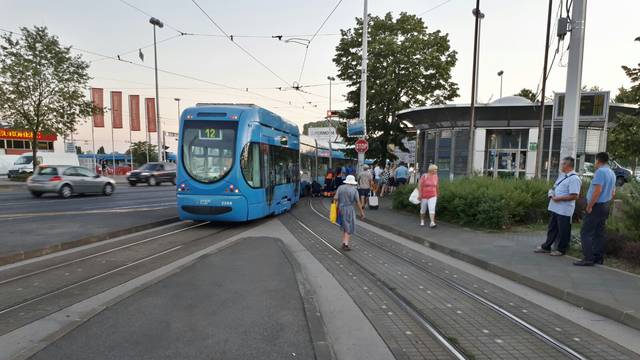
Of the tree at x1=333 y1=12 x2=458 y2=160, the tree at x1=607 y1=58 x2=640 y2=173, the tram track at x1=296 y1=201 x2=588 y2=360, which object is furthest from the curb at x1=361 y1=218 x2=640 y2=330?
the tree at x1=333 y1=12 x2=458 y2=160

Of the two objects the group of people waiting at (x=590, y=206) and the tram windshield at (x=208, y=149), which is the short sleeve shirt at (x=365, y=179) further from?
the group of people waiting at (x=590, y=206)

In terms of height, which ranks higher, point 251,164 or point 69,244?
point 251,164

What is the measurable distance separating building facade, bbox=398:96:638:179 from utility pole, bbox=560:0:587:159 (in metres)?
15.5

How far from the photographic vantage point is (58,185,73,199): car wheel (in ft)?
63.4

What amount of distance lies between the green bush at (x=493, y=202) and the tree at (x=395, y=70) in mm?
8349

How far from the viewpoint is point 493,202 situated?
A: 10.8 metres

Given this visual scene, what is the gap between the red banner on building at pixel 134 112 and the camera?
55688 millimetres

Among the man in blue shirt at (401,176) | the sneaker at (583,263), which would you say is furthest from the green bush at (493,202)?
the man in blue shirt at (401,176)

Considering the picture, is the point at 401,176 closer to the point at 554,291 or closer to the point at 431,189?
the point at 431,189

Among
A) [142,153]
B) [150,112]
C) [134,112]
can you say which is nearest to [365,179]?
[134,112]

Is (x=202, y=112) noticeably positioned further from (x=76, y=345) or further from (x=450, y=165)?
(x=450, y=165)

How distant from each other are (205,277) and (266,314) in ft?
6.31

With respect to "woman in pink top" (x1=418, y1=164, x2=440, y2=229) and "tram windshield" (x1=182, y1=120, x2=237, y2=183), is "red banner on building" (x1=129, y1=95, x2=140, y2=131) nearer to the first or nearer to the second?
"tram windshield" (x1=182, y1=120, x2=237, y2=183)

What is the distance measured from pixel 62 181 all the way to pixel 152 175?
12459 mm
